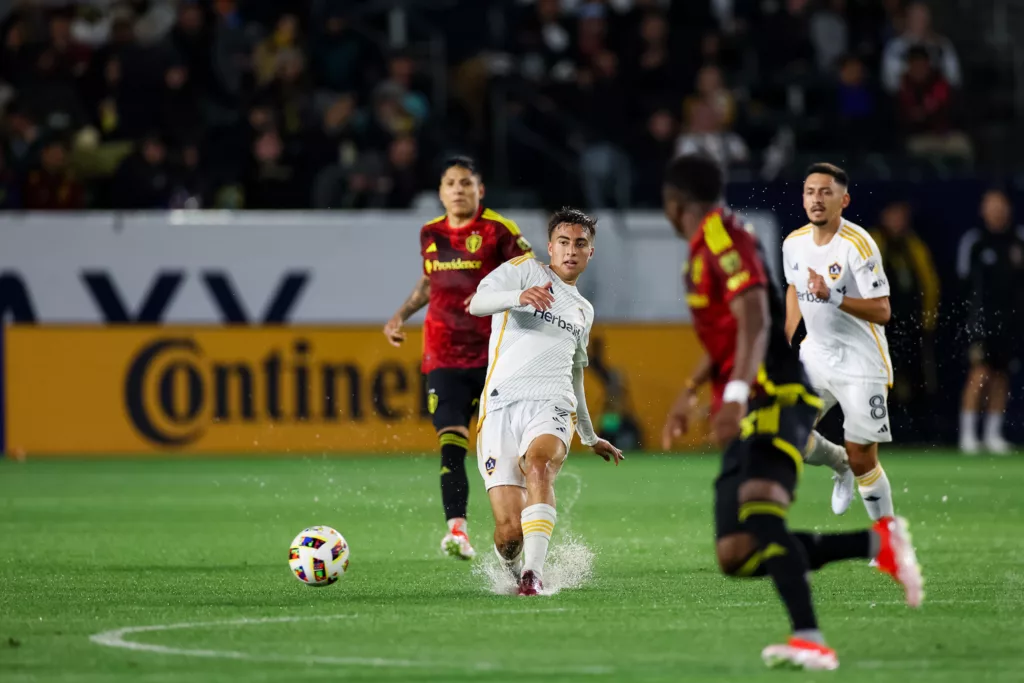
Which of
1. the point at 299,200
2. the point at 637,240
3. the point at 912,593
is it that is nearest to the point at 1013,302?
the point at 637,240

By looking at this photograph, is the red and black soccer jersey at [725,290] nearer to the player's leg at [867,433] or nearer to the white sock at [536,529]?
the white sock at [536,529]

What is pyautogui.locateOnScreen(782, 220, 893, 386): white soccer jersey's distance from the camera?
10.7 metres

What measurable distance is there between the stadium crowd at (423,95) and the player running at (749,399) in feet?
46.0

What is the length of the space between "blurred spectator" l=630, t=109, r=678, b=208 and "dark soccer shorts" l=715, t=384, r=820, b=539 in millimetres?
14544

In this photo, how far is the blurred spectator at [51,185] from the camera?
20969 mm

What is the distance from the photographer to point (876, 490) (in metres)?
11.0

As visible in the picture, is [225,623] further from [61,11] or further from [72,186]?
[61,11]

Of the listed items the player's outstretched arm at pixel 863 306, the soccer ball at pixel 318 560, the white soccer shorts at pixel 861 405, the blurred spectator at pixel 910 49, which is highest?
the blurred spectator at pixel 910 49

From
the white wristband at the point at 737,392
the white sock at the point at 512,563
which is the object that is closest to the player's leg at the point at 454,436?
the white sock at the point at 512,563

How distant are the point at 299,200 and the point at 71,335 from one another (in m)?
3.00

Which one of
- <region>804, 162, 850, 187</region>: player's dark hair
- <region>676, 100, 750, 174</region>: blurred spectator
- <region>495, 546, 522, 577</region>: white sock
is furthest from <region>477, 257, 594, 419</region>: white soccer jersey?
<region>676, 100, 750, 174</region>: blurred spectator

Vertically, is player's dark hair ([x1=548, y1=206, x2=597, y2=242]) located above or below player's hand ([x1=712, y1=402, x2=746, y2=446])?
above

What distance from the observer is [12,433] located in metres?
20.2

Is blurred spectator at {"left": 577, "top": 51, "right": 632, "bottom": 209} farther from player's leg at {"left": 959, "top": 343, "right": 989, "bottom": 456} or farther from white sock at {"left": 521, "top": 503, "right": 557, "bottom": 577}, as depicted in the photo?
white sock at {"left": 521, "top": 503, "right": 557, "bottom": 577}
